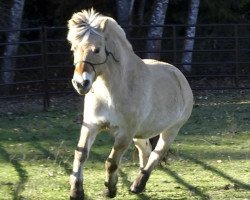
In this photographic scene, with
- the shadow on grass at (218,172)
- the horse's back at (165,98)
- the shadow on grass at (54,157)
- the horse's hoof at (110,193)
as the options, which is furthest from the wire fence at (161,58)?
the horse's hoof at (110,193)

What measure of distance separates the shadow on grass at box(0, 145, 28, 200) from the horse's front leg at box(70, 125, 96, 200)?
77 centimetres

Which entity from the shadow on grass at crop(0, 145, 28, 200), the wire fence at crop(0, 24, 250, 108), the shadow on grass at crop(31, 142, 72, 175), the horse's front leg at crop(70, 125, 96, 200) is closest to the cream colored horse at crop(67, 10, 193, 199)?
the horse's front leg at crop(70, 125, 96, 200)

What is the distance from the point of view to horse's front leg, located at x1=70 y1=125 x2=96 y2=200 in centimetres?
558

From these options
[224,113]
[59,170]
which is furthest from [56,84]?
[59,170]

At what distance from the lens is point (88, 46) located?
5.35m

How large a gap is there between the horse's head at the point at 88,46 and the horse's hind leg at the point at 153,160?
1361 millimetres

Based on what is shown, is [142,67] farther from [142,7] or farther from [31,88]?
[142,7]

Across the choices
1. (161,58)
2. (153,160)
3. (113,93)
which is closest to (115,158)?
(113,93)

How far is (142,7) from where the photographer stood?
744 inches

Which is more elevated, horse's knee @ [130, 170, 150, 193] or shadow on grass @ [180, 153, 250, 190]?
horse's knee @ [130, 170, 150, 193]

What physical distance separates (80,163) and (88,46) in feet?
3.40

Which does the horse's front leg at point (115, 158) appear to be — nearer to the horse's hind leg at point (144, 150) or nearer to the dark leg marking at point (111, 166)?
the dark leg marking at point (111, 166)

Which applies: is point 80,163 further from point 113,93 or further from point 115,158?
point 113,93

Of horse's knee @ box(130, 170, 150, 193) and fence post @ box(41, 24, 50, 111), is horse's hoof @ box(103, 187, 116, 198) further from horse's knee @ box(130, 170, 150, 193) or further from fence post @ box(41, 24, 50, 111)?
fence post @ box(41, 24, 50, 111)
